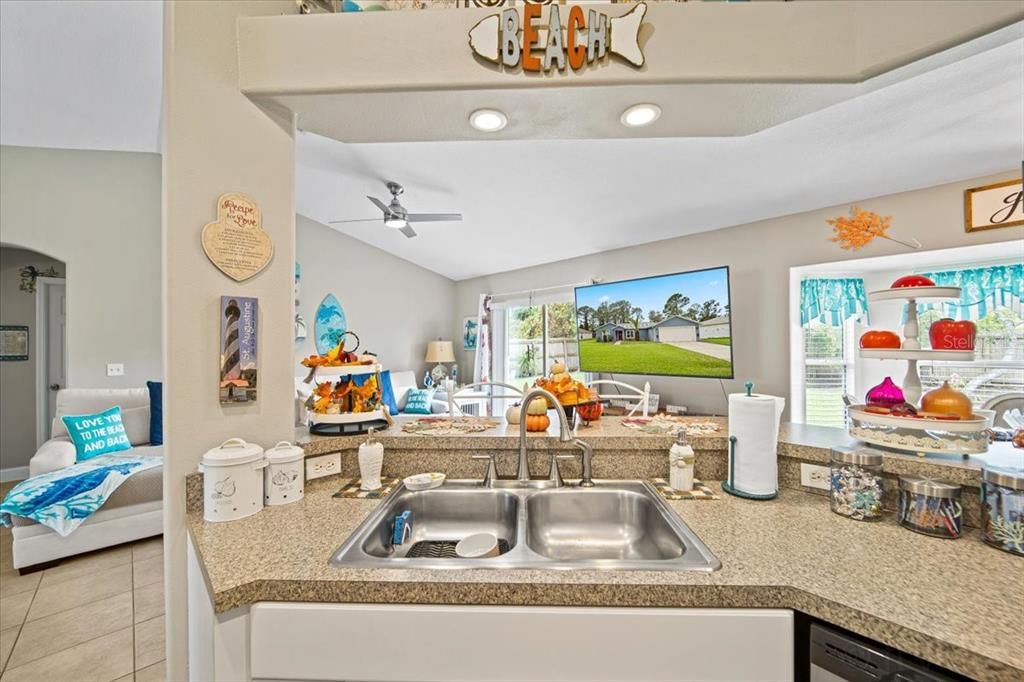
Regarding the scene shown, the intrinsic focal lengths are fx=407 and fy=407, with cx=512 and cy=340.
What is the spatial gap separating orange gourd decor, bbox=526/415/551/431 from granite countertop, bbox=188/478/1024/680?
24.5 inches

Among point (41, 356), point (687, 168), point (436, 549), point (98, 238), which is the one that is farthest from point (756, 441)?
point (41, 356)

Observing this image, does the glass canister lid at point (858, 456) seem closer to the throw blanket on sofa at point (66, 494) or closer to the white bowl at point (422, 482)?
the white bowl at point (422, 482)

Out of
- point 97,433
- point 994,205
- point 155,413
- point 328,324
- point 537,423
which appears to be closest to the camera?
point 537,423

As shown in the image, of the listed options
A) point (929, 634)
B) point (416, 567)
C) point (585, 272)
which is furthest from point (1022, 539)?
point (585, 272)

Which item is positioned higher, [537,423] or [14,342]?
[14,342]

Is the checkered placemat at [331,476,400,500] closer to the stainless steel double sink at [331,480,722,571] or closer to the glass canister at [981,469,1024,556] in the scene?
the stainless steel double sink at [331,480,722,571]

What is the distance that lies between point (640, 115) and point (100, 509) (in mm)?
3742

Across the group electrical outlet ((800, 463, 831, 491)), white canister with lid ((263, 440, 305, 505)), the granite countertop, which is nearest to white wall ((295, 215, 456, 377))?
white canister with lid ((263, 440, 305, 505))

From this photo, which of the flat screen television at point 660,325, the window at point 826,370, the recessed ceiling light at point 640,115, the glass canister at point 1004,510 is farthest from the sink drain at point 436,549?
the window at point 826,370

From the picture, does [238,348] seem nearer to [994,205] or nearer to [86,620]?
[86,620]

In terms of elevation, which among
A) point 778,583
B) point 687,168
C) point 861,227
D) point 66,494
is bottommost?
point 66,494

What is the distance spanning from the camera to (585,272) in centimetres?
440

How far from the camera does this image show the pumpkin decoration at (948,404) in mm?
1133

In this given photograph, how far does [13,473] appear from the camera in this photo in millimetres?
4000
